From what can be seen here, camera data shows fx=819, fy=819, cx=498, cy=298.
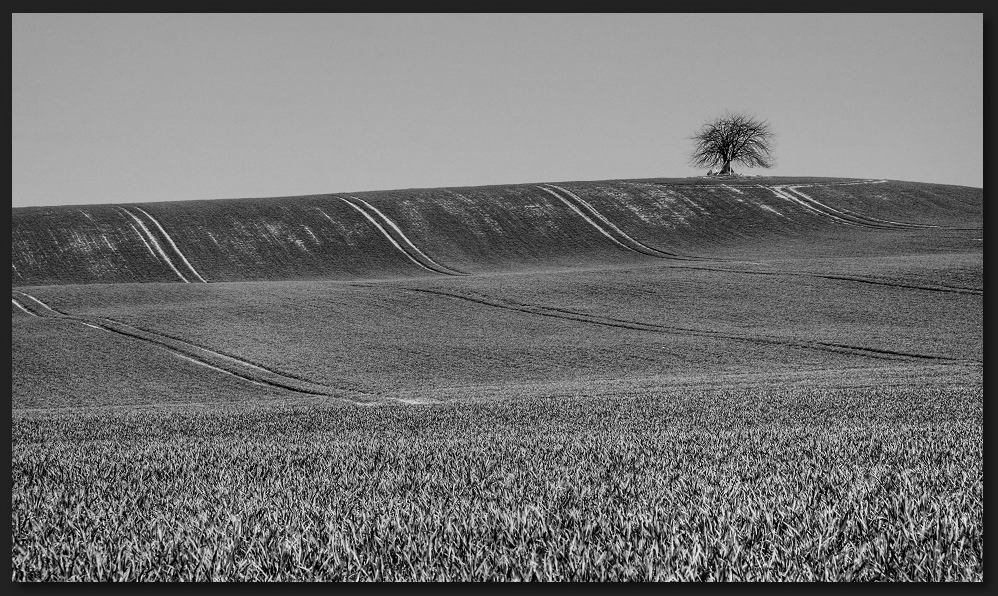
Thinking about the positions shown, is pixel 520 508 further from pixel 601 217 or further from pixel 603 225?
pixel 601 217

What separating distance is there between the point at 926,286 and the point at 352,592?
48.2 metres

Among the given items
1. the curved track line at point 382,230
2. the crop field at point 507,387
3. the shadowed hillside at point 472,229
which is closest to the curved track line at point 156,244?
the shadowed hillside at point 472,229

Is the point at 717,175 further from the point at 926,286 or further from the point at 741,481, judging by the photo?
the point at 741,481

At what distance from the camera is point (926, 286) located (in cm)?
4478

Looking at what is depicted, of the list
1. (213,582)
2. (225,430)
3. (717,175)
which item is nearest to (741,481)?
(213,582)

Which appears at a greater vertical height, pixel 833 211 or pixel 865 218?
pixel 833 211

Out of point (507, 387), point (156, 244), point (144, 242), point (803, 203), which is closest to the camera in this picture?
point (507, 387)

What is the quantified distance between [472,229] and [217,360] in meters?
45.9

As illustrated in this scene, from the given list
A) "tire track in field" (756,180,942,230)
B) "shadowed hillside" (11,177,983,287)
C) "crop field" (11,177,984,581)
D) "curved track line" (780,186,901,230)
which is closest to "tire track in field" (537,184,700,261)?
"shadowed hillside" (11,177,983,287)

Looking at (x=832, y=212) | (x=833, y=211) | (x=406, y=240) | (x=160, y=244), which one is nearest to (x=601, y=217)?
(x=406, y=240)

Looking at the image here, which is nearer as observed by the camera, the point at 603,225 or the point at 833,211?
the point at 603,225

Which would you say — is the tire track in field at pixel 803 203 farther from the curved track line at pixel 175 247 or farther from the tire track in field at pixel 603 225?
the curved track line at pixel 175 247

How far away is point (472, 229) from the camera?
3009 inches

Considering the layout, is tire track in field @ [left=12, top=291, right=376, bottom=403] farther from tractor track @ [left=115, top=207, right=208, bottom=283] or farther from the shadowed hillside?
the shadowed hillside
